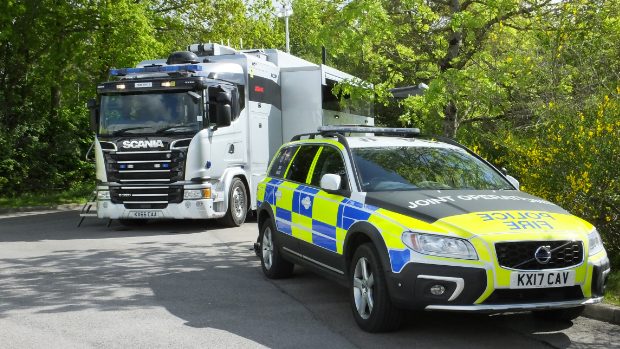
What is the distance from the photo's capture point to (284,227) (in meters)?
8.05

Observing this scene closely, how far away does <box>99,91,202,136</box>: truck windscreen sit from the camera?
1333 centimetres

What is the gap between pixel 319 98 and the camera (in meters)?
15.6

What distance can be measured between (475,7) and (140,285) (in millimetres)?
7554

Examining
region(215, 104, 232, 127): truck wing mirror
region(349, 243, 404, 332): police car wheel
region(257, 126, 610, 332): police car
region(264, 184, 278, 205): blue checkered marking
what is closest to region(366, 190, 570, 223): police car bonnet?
region(257, 126, 610, 332): police car

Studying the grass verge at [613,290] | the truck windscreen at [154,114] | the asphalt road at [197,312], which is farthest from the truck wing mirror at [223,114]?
the grass verge at [613,290]

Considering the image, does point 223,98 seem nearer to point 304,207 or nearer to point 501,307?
point 304,207

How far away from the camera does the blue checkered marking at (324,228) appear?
22.2 ft

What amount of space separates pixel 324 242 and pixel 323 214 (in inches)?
10.7

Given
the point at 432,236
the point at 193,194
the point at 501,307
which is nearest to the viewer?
the point at 501,307

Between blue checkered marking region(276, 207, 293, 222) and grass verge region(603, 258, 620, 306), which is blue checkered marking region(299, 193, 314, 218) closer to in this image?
blue checkered marking region(276, 207, 293, 222)

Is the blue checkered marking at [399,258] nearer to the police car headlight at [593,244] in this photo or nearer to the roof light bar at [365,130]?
the police car headlight at [593,244]

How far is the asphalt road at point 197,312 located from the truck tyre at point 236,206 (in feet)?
9.83

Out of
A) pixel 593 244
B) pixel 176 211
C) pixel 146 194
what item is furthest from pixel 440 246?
pixel 146 194

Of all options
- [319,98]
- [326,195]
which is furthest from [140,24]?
[326,195]
